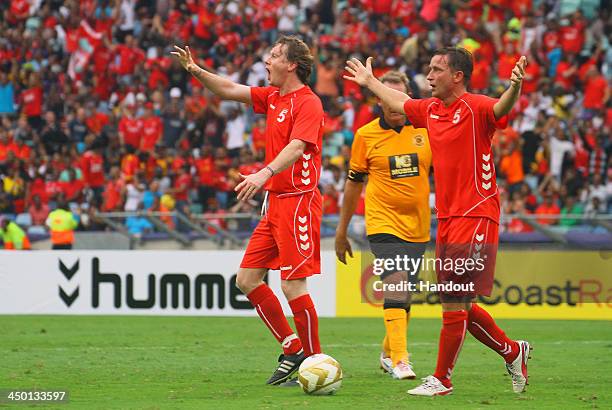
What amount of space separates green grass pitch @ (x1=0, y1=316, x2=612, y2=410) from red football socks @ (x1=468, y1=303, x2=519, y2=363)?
0.33 meters

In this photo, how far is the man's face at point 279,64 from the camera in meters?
9.35

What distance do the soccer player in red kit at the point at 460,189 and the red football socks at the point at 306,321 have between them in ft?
3.24

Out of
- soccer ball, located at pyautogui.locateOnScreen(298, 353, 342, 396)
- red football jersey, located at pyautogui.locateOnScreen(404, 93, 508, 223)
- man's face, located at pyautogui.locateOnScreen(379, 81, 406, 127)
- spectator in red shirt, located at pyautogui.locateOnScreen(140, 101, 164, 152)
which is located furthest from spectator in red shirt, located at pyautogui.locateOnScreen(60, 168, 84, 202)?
red football jersey, located at pyautogui.locateOnScreen(404, 93, 508, 223)

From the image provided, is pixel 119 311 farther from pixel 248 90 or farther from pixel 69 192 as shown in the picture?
pixel 248 90

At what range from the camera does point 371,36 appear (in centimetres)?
2559

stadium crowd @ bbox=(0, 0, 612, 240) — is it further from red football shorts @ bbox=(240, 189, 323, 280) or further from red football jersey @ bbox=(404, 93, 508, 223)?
red football jersey @ bbox=(404, 93, 508, 223)

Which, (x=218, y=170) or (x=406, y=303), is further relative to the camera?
(x=218, y=170)

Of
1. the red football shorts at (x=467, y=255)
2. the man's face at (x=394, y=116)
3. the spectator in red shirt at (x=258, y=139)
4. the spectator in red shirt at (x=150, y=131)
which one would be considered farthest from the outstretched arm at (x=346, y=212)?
the spectator in red shirt at (x=150, y=131)

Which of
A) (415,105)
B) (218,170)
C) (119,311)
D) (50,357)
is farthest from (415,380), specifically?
(218,170)

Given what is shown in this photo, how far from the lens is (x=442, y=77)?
339 inches

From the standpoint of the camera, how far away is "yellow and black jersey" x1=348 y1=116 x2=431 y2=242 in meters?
10.7

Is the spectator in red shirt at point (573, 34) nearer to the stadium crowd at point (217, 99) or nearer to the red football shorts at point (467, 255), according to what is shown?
the stadium crowd at point (217, 99)

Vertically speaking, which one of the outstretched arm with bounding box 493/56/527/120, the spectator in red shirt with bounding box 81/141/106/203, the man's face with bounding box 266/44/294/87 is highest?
the man's face with bounding box 266/44/294/87

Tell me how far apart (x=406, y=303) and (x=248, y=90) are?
2.28 metres
